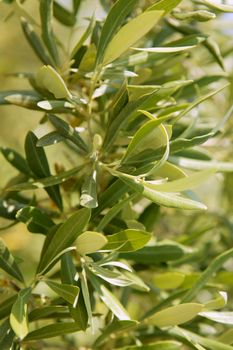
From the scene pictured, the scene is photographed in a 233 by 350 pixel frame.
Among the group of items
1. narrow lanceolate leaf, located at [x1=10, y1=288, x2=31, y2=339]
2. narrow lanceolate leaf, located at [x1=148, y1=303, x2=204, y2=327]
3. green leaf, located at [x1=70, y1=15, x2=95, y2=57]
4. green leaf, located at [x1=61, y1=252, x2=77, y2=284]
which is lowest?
narrow lanceolate leaf, located at [x1=148, y1=303, x2=204, y2=327]

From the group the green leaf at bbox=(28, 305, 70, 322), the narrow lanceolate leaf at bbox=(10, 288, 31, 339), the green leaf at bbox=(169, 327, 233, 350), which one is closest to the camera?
the narrow lanceolate leaf at bbox=(10, 288, 31, 339)

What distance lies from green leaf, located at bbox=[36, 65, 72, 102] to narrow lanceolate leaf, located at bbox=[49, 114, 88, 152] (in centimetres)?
3

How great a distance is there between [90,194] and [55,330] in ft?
0.63

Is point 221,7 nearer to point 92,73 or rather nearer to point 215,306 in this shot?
point 92,73

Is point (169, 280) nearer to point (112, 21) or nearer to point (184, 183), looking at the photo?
point (184, 183)

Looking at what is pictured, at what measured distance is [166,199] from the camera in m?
0.77

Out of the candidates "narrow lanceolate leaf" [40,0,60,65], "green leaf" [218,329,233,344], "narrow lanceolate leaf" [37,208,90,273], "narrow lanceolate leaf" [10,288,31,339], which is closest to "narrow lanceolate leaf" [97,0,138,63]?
"narrow lanceolate leaf" [40,0,60,65]

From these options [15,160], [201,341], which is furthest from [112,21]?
[201,341]

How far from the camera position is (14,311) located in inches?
29.5

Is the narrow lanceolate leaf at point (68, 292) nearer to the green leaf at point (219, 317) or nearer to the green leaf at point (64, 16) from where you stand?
the green leaf at point (219, 317)

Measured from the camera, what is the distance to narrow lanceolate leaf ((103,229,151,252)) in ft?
2.63

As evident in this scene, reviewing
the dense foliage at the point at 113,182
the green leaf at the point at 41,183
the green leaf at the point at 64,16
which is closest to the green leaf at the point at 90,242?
the dense foliage at the point at 113,182

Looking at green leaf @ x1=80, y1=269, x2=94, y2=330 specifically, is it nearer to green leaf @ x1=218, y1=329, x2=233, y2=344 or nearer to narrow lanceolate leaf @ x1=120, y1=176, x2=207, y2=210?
narrow lanceolate leaf @ x1=120, y1=176, x2=207, y2=210

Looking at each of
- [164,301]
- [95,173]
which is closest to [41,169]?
[95,173]
